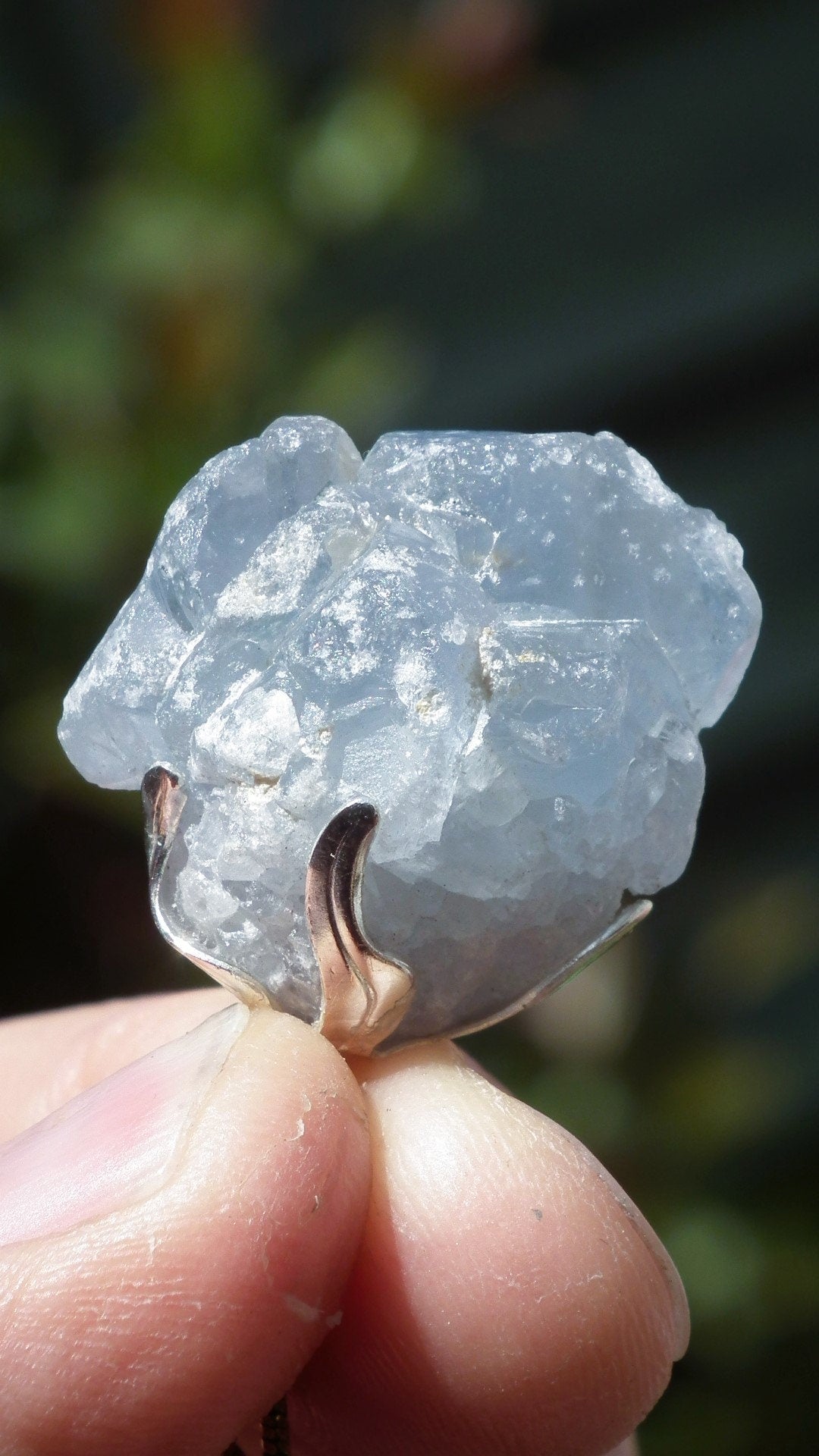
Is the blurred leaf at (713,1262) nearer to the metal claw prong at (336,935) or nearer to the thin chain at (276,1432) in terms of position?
the thin chain at (276,1432)

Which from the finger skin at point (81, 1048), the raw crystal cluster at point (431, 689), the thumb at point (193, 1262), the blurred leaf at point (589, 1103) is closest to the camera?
the thumb at point (193, 1262)

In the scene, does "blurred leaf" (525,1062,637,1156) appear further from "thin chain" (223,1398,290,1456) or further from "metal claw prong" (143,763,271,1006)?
"metal claw prong" (143,763,271,1006)

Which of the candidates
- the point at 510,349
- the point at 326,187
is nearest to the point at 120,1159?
the point at 326,187

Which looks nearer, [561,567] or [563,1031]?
[561,567]

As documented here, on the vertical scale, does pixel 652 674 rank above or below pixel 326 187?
below

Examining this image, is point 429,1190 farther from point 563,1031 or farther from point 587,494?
point 563,1031

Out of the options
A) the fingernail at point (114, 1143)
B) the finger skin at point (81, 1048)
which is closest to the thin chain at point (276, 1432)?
the fingernail at point (114, 1143)

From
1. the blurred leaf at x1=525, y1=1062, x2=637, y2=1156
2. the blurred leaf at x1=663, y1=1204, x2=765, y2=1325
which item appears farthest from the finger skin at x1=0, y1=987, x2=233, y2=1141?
the blurred leaf at x1=663, y1=1204, x2=765, y2=1325
